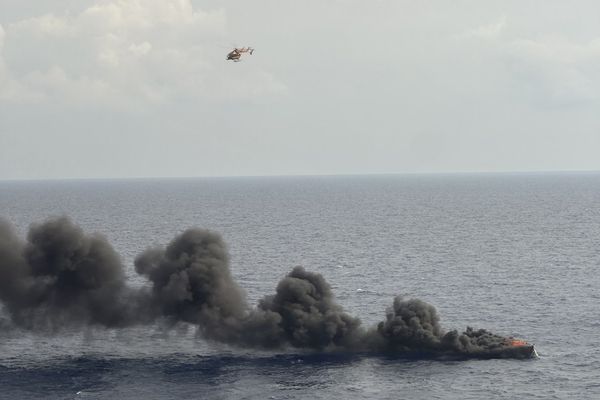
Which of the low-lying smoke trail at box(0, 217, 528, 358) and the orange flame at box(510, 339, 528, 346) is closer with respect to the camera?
the orange flame at box(510, 339, 528, 346)

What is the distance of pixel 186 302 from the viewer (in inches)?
4060

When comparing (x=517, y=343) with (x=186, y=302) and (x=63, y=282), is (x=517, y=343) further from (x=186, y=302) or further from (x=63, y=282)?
(x=63, y=282)

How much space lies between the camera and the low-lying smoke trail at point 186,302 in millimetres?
101375

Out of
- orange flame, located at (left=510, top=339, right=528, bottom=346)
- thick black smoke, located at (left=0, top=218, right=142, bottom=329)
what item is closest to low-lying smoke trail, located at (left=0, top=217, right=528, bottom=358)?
thick black smoke, located at (left=0, top=218, right=142, bottom=329)

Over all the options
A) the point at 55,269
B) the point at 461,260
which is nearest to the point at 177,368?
the point at 55,269

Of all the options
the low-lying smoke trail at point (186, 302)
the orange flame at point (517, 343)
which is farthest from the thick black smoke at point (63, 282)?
the orange flame at point (517, 343)

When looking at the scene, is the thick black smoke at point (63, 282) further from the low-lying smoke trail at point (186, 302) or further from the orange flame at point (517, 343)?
the orange flame at point (517, 343)

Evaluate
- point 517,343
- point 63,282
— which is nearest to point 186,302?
point 63,282

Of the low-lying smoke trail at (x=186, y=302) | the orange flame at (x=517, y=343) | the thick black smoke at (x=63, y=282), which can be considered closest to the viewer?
the orange flame at (x=517, y=343)

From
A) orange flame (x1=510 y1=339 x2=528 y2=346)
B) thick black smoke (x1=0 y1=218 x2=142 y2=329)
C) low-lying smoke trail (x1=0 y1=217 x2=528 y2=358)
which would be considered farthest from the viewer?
thick black smoke (x1=0 y1=218 x2=142 y2=329)

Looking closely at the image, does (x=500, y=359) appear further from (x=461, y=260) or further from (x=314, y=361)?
(x=461, y=260)

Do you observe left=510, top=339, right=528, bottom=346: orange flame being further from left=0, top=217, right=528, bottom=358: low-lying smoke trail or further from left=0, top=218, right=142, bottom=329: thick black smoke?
left=0, top=218, right=142, bottom=329: thick black smoke

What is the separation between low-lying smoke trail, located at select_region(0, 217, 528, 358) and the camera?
10138 centimetres

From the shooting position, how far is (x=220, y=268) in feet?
345
